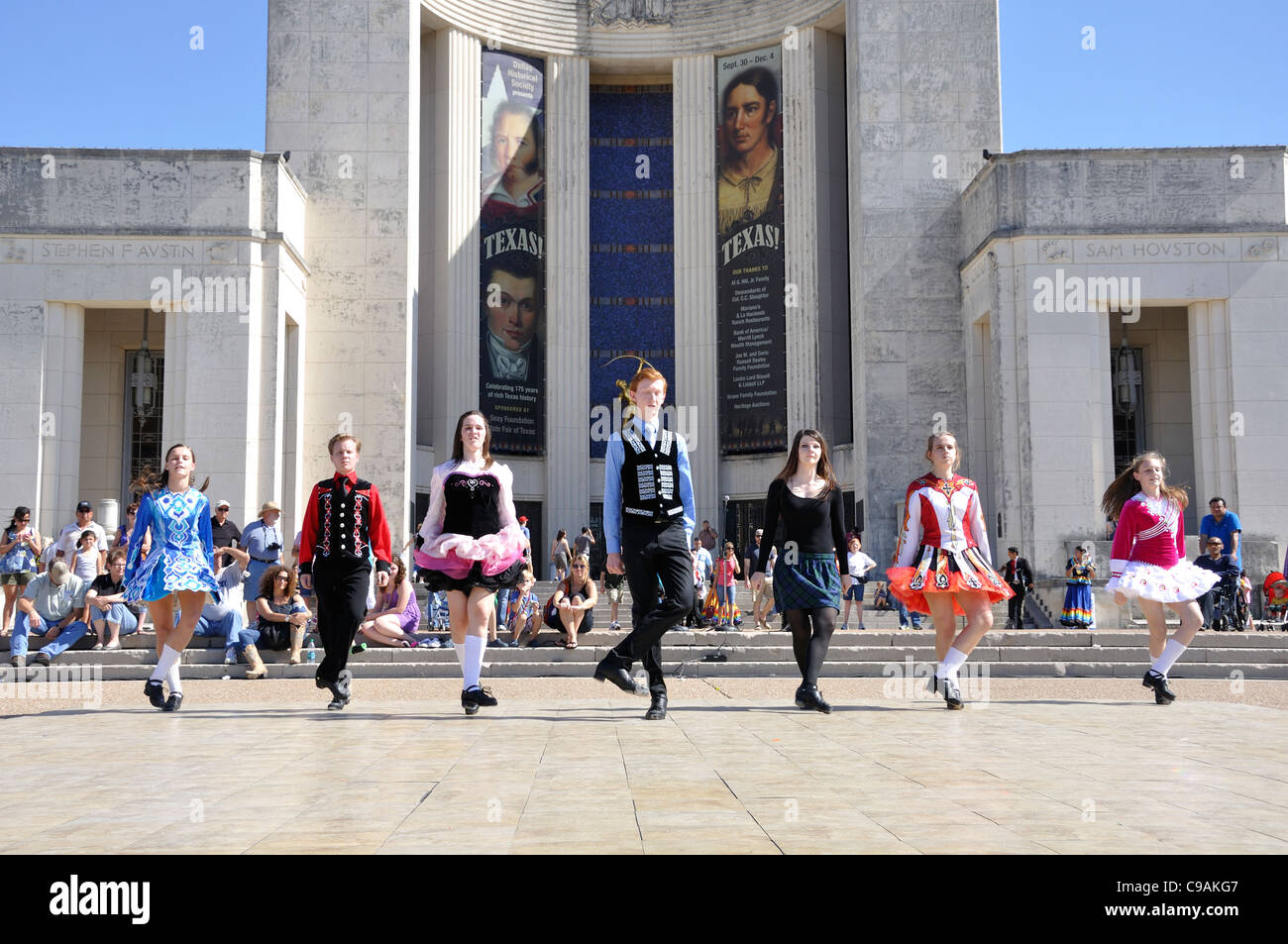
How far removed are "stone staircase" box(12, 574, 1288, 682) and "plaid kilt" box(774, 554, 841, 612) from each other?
4.76 m

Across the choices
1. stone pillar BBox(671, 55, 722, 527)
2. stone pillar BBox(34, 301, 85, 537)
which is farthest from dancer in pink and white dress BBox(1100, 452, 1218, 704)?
stone pillar BBox(671, 55, 722, 527)

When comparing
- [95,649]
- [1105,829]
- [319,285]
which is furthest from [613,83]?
[1105,829]

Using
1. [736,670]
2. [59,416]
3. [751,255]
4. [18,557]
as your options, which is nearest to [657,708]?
[736,670]

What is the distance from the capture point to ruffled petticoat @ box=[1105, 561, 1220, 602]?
9.70m

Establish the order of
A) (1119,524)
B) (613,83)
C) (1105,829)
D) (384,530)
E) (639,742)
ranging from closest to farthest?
(1105,829)
(639,742)
(384,530)
(1119,524)
(613,83)

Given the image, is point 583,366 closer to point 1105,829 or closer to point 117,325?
point 117,325

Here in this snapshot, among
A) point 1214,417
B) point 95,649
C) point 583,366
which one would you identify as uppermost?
point 583,366

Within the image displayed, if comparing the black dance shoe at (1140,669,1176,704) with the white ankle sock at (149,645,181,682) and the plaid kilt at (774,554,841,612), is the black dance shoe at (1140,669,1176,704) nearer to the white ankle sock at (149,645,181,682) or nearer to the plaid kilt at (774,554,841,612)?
the plaid kilt at (774,554,841,612)

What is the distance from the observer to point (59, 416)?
22.4 m

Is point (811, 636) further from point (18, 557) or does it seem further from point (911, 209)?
point (911, 209)

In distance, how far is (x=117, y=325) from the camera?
25.7 meters

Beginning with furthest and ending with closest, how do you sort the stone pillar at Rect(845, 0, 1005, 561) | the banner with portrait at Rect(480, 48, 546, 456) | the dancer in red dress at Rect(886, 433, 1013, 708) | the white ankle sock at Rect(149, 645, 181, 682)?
the banner with portrait at Rect(480, 48, 546, 456), the stone pillar at Rect(845, 0, 1005, 561), the dancer in red dress at Rect(886, 433, 1013, 708), the white ankle sock at Rect(149, 645, 181, 682)

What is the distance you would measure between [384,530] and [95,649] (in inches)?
263

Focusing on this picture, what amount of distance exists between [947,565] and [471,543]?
11.4ft
